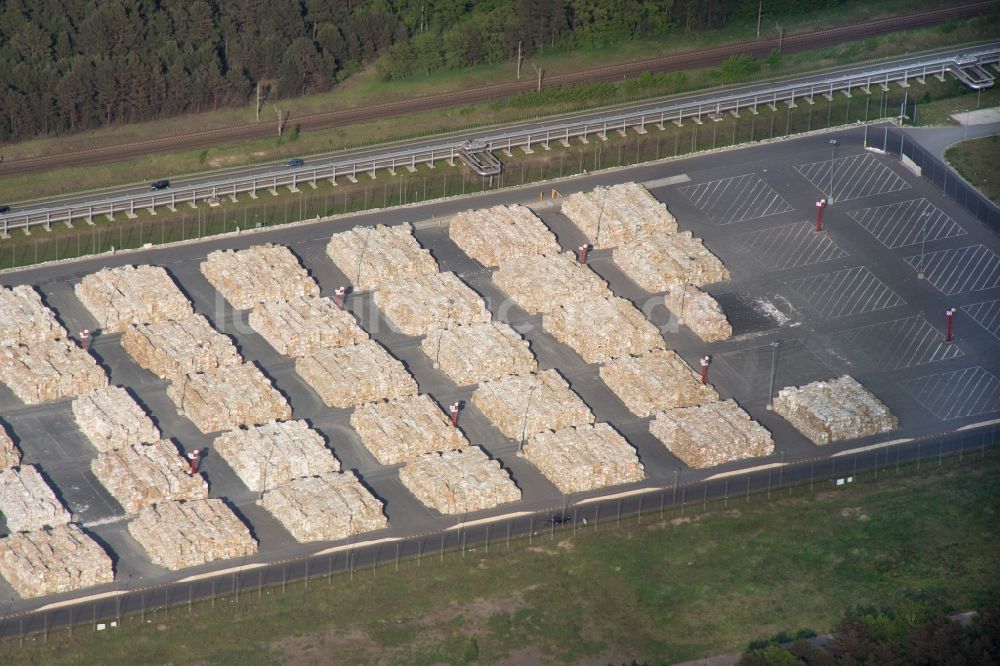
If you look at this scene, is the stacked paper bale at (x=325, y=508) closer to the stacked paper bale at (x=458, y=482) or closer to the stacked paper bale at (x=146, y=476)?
the stacked paper bale at (x=458, y=482)

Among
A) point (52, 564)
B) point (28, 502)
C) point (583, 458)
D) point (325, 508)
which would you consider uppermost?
point (28, 502)

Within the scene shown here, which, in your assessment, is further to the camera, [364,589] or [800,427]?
[800,427]

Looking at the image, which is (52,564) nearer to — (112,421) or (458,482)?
(112,421)

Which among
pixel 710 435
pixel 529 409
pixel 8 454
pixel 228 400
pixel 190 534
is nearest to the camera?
pixel 190 534

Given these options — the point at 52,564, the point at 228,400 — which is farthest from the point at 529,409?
the point at 52,564

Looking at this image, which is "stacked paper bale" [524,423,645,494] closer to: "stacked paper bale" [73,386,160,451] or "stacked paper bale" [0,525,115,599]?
"stacked paper bale" [73,386,160,451]

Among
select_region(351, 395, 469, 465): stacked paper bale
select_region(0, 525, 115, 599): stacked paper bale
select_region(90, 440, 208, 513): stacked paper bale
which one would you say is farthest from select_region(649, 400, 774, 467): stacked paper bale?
select_region(0, 525, 115, 599): stacked paper bale

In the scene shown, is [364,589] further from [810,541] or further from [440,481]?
[810,541]

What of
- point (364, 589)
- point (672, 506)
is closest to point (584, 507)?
point (672, 506)
